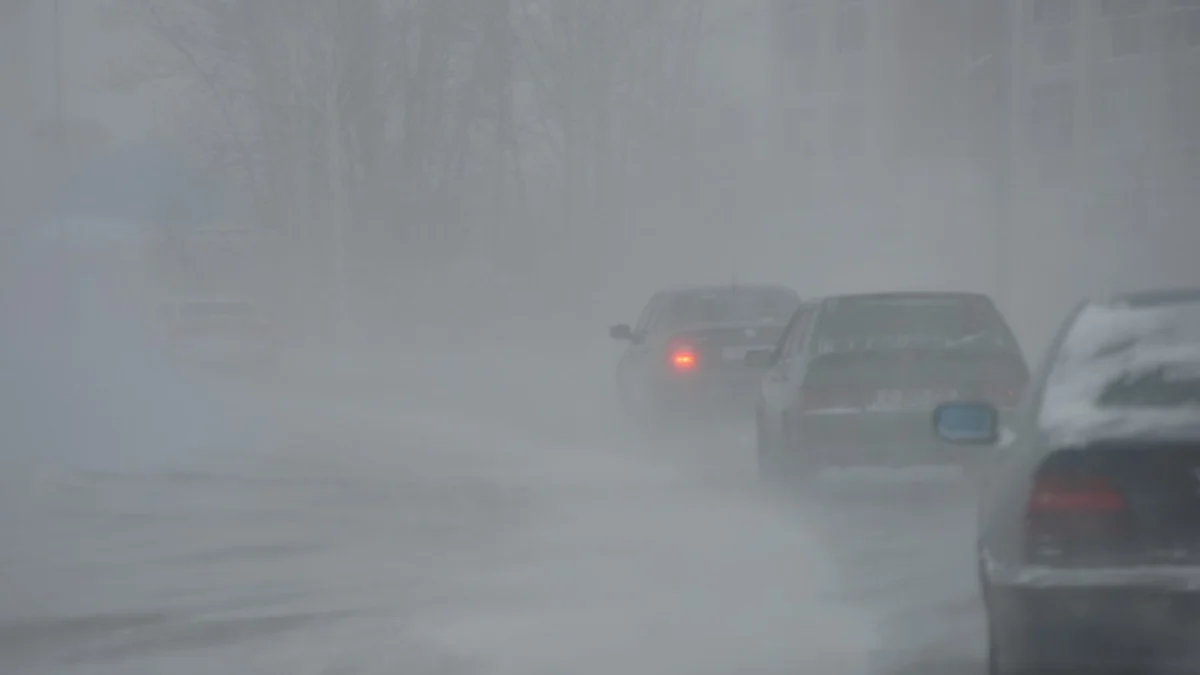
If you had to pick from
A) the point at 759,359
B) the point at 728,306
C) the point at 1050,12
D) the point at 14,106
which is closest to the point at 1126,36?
the point at 1050,12

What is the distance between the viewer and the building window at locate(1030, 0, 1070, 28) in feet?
201

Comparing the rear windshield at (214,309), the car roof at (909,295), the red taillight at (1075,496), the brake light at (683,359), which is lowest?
the rear windshield at (214,309)

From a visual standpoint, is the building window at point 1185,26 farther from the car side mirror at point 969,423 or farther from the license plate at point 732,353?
the car side mirror at point 969,423

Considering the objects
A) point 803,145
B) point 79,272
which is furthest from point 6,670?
point 803,145

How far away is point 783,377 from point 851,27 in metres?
58.7

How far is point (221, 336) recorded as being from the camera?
34.9 meters

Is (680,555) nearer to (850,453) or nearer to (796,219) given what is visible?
(850,453)

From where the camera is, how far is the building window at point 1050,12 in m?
61.2

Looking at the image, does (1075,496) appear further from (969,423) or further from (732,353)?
(732,353)

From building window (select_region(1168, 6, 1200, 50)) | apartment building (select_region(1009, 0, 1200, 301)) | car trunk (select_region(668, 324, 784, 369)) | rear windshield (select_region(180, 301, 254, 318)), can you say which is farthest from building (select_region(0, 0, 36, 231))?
building window (select_region(1168, 6, 1200, 50))

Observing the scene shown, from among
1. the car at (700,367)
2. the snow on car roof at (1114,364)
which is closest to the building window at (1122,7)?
the car at (700,367)

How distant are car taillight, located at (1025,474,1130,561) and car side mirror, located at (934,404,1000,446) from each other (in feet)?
4.13

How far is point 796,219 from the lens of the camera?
5200 cm

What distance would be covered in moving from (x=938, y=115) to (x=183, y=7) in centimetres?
2897
